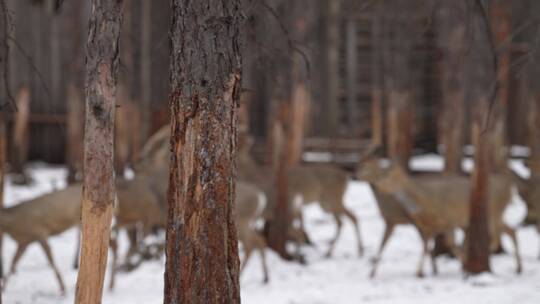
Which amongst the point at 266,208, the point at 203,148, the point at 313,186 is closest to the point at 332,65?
the point at 313,186

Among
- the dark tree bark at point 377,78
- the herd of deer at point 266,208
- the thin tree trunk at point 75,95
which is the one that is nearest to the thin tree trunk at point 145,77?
the thin tree trunk at point 75,95

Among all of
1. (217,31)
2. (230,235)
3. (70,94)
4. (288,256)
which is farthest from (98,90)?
(70,94)

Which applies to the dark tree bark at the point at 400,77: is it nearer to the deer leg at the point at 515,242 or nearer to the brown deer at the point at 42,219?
the deer leg at the point at 515,242

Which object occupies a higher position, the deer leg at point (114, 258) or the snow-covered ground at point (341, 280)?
the deer leg at point (114, 258)

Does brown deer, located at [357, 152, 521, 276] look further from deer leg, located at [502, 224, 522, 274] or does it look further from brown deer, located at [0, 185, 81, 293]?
brown deer, located at [0, 185, 81, 293]

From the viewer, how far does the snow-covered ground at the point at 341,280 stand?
8383 millimetres

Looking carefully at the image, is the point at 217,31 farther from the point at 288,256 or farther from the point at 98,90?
the point at 288,256

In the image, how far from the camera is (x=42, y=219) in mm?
9203

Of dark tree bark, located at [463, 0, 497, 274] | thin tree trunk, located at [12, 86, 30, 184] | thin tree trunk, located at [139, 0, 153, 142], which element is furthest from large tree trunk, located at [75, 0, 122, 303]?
thin tree trunk, located at [12, 86, 30, 184]

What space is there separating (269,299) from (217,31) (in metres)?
4.41

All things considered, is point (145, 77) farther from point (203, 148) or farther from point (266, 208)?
point (203, 148)

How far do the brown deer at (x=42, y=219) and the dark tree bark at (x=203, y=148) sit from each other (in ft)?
15.3

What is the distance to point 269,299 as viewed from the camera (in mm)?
8367

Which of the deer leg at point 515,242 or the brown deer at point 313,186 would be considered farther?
the brown deer at point 313,186
